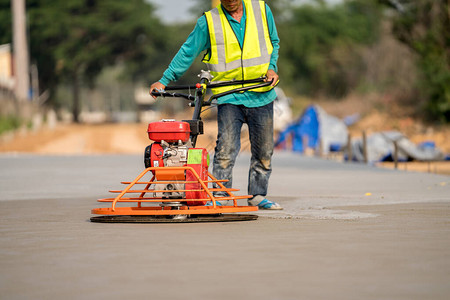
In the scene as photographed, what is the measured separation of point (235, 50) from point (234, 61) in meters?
0.10

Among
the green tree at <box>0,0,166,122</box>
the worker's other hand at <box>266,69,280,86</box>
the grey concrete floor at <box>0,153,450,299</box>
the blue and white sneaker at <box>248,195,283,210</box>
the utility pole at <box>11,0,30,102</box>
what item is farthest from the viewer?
the green tree at <box>0,0,166,122</box>

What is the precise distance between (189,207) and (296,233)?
1.25m

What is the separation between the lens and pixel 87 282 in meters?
5.44

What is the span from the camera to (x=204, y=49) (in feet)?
31.4

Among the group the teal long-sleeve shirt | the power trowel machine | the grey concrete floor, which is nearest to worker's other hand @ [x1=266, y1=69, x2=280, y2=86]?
the teal long-sleeve shirt

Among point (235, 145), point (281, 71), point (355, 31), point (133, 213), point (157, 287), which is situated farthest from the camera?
point (355, 31)

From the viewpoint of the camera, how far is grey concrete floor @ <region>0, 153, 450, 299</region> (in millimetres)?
5219

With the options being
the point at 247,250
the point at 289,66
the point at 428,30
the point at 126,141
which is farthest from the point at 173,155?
the point at 289,66

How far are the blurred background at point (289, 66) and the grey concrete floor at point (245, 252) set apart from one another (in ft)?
23.4

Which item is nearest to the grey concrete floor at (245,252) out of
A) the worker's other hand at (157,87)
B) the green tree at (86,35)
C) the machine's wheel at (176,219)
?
the machine's wheel at (176,219)

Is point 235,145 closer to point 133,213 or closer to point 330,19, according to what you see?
point 133,213

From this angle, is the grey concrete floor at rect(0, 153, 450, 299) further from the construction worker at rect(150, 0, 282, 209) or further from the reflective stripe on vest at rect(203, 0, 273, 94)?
the reflective stripe on vest at rect(203, 0, 273, 94)

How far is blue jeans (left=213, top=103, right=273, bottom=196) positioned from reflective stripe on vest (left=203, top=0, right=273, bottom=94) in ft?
0.73

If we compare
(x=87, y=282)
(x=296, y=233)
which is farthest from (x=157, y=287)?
(x=296, y=233)
